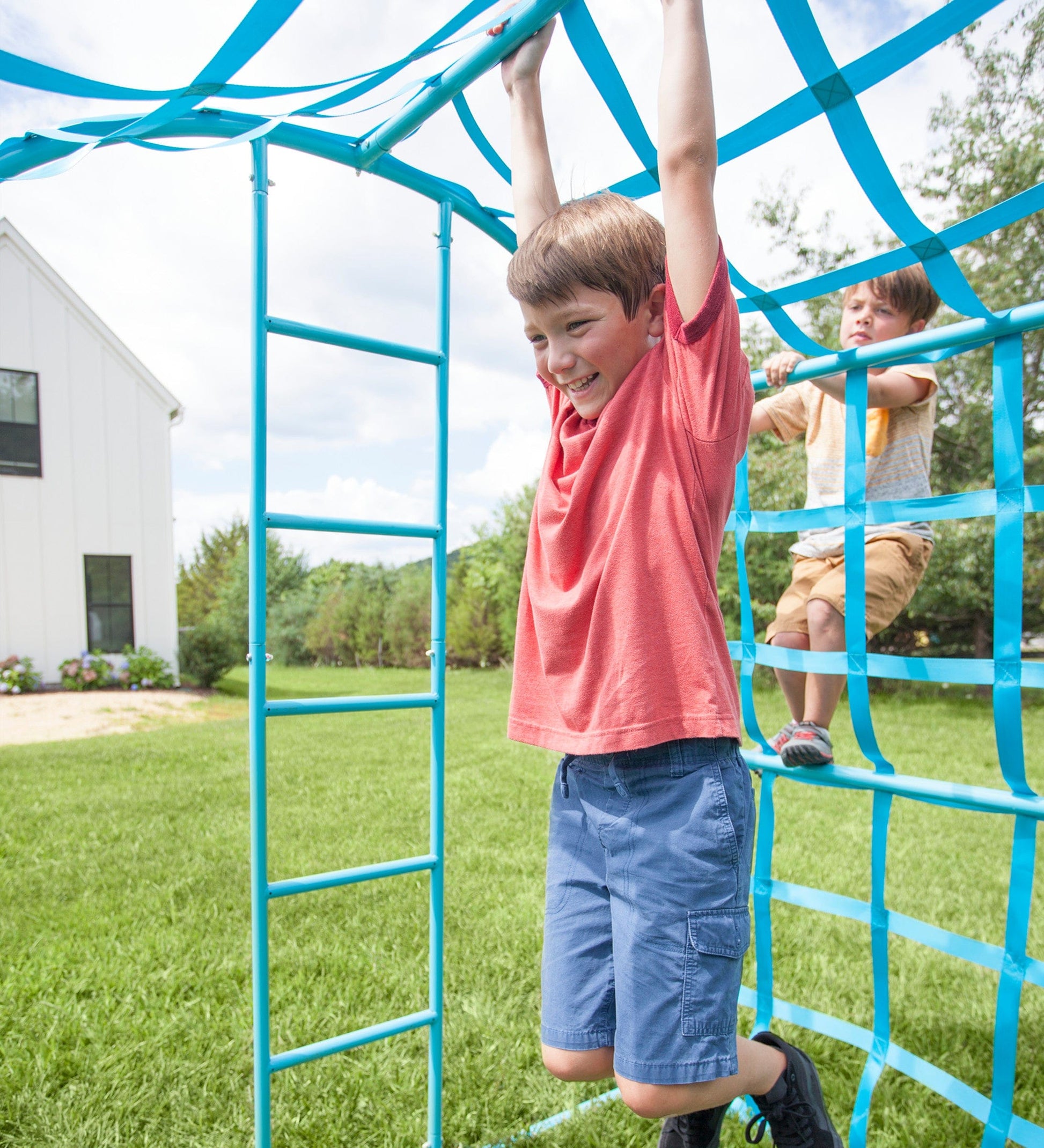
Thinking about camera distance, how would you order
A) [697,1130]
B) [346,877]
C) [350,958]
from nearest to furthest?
[697,1130] → [346,877] → [350,958]

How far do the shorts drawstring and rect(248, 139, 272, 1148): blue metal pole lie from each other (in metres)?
0.59

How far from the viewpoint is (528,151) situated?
5.90 ft

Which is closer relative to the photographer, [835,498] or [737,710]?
[737,710]

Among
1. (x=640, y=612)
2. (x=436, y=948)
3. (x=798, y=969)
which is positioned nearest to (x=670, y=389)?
(x=640, y=612)

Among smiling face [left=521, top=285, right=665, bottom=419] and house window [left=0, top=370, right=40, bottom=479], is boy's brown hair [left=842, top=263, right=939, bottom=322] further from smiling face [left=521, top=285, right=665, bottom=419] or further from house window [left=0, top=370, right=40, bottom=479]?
house window [left=0, top=370, right=40, bottom=479]

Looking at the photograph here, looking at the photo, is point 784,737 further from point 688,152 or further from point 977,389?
point 977,389

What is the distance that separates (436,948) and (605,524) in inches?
44.7

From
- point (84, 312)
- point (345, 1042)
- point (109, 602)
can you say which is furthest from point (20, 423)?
point (345, 1042)

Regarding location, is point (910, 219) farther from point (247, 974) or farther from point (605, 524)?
point (247, 974)

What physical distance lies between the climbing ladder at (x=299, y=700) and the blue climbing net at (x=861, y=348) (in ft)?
0.84

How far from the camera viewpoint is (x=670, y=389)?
4.83 feet

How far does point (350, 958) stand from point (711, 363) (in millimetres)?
2540

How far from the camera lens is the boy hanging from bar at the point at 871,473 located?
2.29 m

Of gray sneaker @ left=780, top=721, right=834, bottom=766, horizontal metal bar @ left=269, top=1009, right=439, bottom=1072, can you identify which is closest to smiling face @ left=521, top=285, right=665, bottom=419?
gray sneaker @ left=780, top=721, right=834, bottom=766
